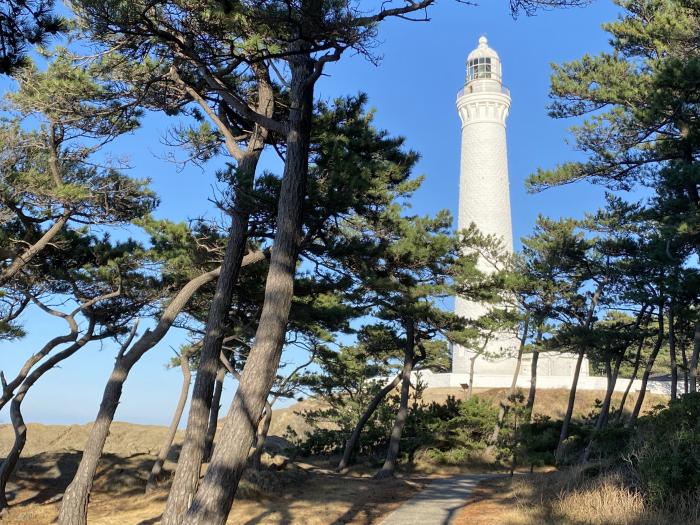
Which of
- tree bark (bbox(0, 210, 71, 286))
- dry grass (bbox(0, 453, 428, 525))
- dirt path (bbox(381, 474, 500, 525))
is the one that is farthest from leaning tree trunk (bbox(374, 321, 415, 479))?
tree bark (bbox(0, 210, 71, 286))

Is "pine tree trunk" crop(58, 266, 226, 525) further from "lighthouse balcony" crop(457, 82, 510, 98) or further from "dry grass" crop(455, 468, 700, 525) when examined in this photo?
"lighthouse balcony" crop(457, 82, 510, 98)

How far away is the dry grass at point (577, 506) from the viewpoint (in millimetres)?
6574

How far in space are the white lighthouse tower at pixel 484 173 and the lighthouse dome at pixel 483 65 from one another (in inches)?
3.1

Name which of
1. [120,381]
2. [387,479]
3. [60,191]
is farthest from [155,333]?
[387,479]

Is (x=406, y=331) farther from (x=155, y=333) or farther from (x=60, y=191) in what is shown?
(x=60, y=191)

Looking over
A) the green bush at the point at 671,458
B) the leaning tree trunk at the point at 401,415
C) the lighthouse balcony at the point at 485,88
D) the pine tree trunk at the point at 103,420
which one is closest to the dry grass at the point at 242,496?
the leaning tree trunk at the point at 401,415

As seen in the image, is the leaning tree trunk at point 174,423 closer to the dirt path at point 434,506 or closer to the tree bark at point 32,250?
the tree bark at point 32,250

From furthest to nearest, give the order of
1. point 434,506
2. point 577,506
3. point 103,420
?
point 434,506 → point 103,420 → point 577,506

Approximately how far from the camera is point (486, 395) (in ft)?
99.3

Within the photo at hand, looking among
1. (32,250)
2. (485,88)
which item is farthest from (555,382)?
(32,250)

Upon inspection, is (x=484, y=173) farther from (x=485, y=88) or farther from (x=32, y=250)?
(x=32, y=250)

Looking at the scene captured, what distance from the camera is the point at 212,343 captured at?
930 cm

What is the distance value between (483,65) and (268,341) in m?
35.5

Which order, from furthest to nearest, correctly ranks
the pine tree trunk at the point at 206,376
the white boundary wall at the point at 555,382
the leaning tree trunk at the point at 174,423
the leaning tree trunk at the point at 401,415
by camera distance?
1. the white boundary wall at the point at 555,382
2. the leaning tree trunk at the point at 401,415
3. the leaning tree trunk at the point at 174,423
4. the pine tree trunk at the point at 206,376
